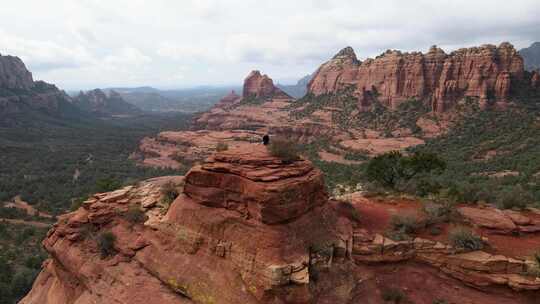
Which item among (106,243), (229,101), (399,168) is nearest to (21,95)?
(229,101)

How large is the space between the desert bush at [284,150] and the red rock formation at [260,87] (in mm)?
132448

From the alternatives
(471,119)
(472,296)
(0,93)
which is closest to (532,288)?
(472,296)

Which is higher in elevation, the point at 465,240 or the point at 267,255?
the point at 267,255

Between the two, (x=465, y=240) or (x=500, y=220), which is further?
(x=500, y=220)

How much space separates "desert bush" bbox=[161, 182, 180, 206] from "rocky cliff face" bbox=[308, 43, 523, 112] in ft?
267

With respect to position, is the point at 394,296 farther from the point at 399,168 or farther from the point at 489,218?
the point at 399,168

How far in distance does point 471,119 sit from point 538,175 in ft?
124

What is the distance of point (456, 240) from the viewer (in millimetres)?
16922

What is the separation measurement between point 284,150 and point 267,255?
5.37m

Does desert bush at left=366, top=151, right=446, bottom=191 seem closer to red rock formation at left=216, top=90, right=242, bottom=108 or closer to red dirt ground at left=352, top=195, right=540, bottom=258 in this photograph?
red dirt ground at left=352, top=195, right=540, bottom=258

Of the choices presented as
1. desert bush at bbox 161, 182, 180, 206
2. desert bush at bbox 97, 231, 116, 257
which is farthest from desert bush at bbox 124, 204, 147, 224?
desert bush at bbox 161, 182, 180, 206

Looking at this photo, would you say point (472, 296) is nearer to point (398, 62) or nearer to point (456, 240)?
point (456, 240)

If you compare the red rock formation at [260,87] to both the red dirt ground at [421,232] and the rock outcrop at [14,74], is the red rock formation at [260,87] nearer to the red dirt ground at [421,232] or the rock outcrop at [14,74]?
the rock outcrop at [14,74]

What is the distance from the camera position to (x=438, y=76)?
88.6 meters
